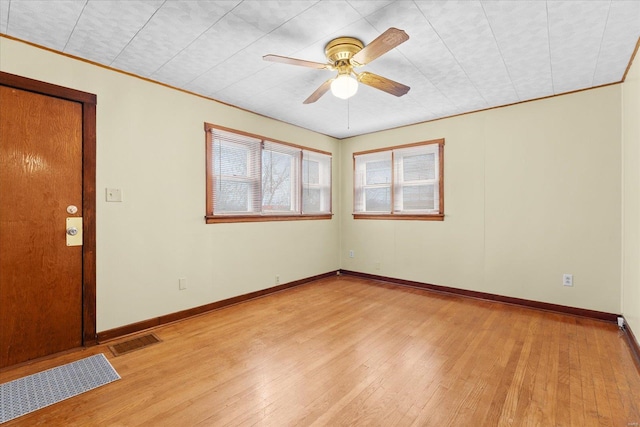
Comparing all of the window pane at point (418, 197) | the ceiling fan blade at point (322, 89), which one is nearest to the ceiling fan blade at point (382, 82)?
the ceiling fan blade at point (322, 89)

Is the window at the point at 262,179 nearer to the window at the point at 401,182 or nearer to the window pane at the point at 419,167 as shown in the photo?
the window at the point at 401,182

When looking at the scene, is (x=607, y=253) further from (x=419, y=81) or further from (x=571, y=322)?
(x=419, y=81)

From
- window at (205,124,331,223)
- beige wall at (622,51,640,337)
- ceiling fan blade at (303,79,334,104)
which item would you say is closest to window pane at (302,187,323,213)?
window at (205,124,331,223)

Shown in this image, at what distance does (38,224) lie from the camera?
2.41 metres

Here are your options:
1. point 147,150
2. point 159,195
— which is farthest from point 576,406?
point 147,150

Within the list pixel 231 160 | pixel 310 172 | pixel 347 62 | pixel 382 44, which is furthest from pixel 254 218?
pixel 382 44

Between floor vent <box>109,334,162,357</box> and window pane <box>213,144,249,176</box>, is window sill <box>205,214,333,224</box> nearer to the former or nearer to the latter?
window pane <box>213,144,249,176</box>

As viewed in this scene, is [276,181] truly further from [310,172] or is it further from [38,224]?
[38,224]

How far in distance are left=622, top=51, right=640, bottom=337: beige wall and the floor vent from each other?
13.5 ft

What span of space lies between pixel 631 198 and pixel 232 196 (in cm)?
409

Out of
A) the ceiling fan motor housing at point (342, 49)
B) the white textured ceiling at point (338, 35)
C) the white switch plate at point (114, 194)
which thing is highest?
the white textured ceiling at point (338, 35)

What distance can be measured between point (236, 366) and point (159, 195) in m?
1.90

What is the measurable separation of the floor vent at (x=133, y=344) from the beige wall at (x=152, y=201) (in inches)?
8.8

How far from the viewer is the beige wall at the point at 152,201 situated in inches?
106
